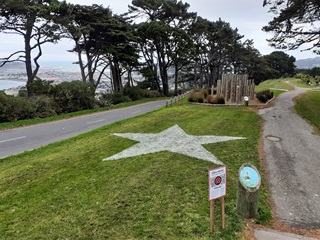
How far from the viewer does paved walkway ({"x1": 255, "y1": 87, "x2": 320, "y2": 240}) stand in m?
4.61

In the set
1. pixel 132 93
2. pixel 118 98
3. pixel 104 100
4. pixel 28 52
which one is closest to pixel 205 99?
pixel 104 100

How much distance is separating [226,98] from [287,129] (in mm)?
10468

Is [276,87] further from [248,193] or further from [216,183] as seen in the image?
[216,183]

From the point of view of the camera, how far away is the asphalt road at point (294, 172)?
4797 mm

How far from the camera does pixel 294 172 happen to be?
670cm

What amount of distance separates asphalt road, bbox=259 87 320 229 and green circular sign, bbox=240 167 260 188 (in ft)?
2.85

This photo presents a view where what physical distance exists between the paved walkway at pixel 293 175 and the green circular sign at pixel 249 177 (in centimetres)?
79

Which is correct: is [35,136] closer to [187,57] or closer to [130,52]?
[130,52]

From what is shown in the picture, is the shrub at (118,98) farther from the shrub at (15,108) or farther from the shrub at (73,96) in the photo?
the shrub at (15,108)

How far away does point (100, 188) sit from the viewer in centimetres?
549

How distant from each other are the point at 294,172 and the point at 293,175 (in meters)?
0.24

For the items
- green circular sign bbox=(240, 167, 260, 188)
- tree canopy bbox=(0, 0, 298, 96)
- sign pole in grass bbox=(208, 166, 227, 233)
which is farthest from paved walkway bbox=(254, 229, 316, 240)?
tree canopy bbox=(0, 0, 298, 96)

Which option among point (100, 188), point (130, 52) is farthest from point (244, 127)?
point (130, 52)

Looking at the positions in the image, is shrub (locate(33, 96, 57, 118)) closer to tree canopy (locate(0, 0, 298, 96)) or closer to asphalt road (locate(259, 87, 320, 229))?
tree canopy (locate(0, 0, 298, 96))
